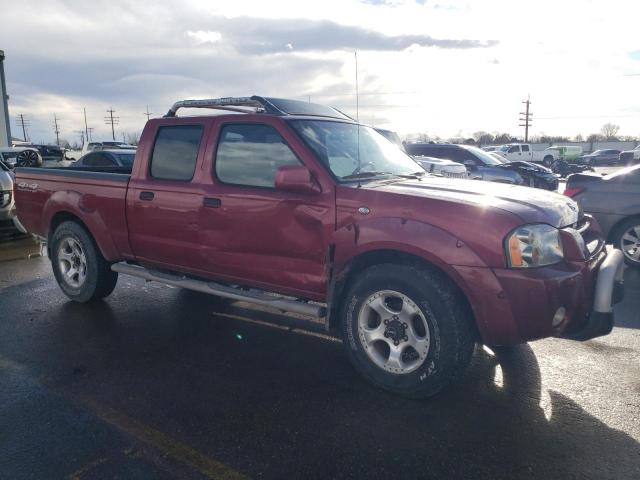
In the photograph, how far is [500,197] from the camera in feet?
11.8

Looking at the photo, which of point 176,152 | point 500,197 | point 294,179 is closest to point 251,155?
point 294,179

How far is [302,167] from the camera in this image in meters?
3.70

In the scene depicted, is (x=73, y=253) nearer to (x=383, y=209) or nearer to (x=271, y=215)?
(x=271, y=215)

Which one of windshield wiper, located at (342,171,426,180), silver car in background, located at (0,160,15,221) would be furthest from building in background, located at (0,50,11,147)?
windshield wiper, located at (342,171,426,180)

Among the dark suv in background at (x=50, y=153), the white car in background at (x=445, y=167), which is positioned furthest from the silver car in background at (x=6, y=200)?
the dark suv in background at (x=50, y=153)

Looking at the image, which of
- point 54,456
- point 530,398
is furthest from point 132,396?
point 530,398

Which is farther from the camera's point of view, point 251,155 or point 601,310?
point 251,155

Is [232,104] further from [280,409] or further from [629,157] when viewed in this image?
[629,157]

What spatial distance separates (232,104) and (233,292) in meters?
1.70

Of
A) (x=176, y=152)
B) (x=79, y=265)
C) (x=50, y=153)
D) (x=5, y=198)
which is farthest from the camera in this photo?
(x=50, y=153)

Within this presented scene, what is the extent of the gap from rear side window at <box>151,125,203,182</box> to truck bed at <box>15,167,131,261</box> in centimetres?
42

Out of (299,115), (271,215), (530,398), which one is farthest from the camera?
(299,115)

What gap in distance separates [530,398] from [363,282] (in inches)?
54.3

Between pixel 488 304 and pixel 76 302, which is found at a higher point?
pixel 488 304
